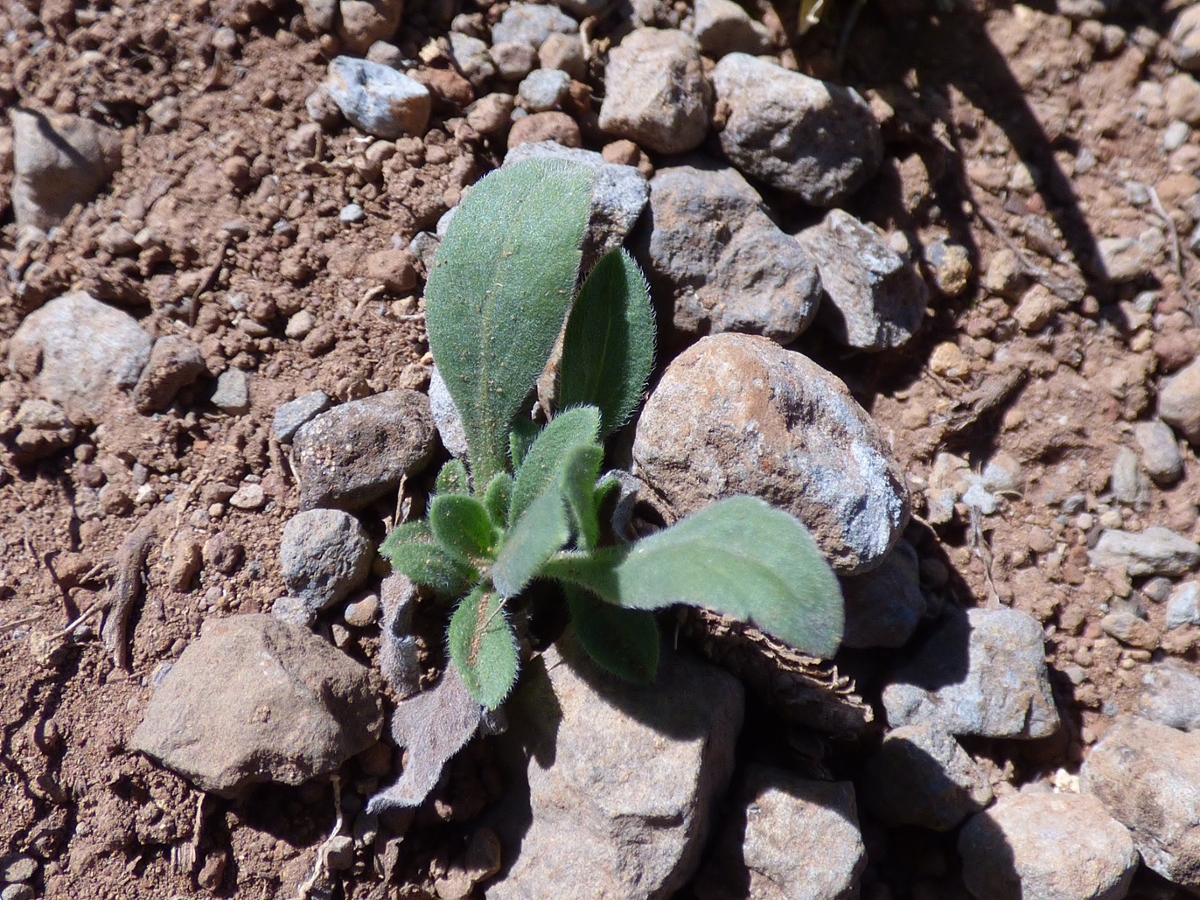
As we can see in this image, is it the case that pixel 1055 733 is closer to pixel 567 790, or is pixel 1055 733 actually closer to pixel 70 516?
pixel 567 790

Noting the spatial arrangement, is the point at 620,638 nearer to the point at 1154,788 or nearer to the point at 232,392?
the point at 232,392

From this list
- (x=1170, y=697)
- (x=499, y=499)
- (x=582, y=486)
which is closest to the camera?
(x=582, y=486)

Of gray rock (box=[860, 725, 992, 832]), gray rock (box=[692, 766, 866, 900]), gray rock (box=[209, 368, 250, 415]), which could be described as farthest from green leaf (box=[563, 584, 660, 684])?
gray rock (box=[209, 368, 250, 415])

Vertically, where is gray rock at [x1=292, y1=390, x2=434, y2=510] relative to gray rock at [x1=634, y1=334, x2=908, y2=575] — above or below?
below

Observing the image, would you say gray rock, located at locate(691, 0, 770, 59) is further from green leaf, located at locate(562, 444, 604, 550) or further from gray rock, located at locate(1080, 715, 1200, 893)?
gray rock, located at locate(1080, 715, 1200, 893)

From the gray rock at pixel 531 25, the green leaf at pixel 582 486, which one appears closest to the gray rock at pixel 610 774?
the green leaf at pixel 582 486

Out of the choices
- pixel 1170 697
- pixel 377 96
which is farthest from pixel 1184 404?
pixel 377 96
